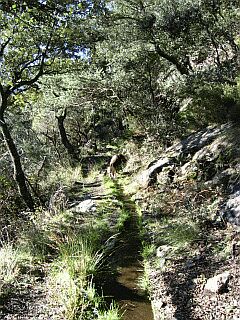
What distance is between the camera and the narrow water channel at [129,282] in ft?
14.0

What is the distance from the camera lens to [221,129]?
8.62m

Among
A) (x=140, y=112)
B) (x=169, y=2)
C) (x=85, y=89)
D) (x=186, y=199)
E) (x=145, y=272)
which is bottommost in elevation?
(x=145, y=272)

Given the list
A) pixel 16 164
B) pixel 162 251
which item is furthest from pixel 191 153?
pixel 16 164

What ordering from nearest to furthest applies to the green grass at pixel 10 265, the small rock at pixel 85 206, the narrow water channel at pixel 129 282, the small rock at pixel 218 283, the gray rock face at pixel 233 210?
the small rock at pixel 218 283 < the narrow water channel at pixel 129 282 < the green grass at pixel 10 265 < the gray rock face at pixel 233 210 < the small rock at pixel 85 206

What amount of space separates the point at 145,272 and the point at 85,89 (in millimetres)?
8560

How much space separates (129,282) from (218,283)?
1.38 meters

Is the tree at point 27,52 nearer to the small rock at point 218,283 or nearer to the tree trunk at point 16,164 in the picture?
the tree trunk at point 16,164

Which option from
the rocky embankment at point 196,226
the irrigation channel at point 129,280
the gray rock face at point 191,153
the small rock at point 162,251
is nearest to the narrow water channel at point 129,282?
the irrigation channel at point 129,280

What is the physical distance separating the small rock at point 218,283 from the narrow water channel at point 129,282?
762 millimetres

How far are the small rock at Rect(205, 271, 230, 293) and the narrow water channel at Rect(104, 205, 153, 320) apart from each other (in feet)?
2.50

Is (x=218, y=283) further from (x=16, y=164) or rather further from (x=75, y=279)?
(x=16, y=164)

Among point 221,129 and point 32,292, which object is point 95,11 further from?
point 32,292

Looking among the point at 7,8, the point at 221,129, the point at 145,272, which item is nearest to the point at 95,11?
the point at 7,8

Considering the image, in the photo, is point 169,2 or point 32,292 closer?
point 32,292
